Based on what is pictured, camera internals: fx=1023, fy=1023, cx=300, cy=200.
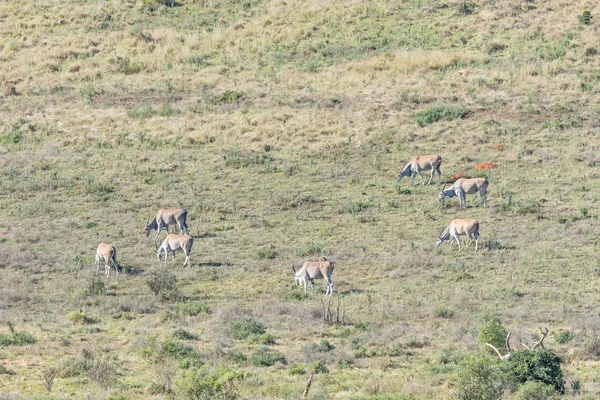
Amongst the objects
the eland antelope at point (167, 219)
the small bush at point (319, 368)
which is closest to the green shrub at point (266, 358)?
the small bush at point (319, 368)

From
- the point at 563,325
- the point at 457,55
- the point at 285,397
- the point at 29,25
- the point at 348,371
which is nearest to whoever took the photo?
the point at 285,397

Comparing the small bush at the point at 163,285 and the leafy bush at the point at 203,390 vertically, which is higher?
the leafy bush at the point at 203,390

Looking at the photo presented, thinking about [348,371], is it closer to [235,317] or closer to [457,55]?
[235,317]

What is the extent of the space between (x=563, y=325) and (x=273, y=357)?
25.8ft

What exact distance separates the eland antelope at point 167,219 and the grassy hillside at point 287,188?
852 millimetres

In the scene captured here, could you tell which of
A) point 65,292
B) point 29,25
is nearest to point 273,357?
point 65,292

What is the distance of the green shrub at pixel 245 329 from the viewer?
24172mm

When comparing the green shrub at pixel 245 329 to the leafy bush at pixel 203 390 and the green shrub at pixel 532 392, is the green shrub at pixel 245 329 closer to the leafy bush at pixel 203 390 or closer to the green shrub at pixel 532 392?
the leafy bush at pixel 203 390

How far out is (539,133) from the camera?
46.4 m

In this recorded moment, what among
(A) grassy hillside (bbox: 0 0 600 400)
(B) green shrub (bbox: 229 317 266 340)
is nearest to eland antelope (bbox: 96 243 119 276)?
(A) grassy hillside (bbox: 0 0 600 400)

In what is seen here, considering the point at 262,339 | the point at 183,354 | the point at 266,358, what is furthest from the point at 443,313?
the point at 183,354

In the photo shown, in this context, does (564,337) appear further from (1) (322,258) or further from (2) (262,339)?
(1) (322,258)

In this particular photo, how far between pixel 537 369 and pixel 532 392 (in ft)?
3.97

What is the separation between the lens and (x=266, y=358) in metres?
21.8
